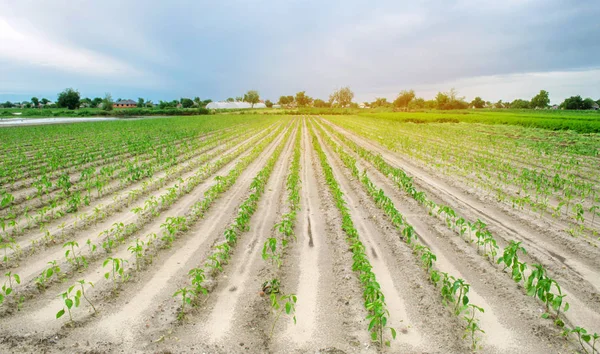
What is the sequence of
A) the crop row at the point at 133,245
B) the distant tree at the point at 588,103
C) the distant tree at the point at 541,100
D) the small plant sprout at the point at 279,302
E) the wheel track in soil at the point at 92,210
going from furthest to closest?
the distant tree at the point at 541,100, the distant tree at the point at 588,103, the wheel track in soil at the point at 92,210, the crop row at the point at 133,245, the small plant sprout at the point at 279,302

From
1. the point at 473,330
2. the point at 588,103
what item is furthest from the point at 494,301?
the point at 588,103

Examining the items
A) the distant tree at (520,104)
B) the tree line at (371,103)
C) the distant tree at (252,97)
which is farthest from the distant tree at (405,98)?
the distant tree at (252,97)

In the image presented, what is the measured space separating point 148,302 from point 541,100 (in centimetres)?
12547

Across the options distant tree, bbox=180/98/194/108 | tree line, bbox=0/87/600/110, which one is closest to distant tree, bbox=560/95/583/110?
tree line, bbox=0/87/600/110

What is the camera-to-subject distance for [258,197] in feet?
31.4

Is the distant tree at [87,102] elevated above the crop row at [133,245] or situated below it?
above

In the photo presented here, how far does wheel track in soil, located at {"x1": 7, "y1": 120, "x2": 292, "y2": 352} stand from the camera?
3.90 meters

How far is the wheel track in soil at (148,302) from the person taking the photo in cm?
390

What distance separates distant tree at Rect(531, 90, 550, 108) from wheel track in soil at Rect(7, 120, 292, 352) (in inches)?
4826

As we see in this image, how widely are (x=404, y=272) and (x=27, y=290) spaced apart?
5556mm

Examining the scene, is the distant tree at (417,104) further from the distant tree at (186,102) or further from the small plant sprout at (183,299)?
the small plant sprout at (183,299)

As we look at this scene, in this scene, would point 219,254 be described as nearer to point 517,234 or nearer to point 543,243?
point 517,234

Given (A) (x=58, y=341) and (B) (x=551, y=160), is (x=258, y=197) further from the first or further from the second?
(B) (x=551, y=160)

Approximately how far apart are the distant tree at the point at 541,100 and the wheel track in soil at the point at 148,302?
123 meters
